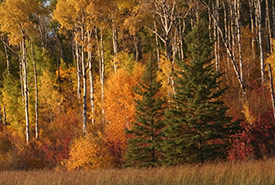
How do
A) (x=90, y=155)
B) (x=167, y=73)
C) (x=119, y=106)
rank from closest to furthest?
(x=90, y=155)
(x=167, y=73)
(x=119, y=106)

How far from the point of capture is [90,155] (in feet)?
76.1

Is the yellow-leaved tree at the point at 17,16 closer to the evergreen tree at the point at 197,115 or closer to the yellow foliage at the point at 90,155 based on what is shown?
the yellow foliage at the point at 90,155

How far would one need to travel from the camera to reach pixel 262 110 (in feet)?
82.1

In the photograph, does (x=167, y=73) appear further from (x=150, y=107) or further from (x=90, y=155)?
(x=90, y=155)

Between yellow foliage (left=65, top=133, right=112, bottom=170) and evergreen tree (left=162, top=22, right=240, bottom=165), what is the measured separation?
17.7 ft

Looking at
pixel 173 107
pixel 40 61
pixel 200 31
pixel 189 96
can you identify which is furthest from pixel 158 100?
pixel 40 61

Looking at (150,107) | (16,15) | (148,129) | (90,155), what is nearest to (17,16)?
(16,15)

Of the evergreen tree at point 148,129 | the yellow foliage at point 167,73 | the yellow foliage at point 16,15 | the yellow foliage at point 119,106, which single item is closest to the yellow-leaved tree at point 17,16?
the yellow foliage at point 16,15

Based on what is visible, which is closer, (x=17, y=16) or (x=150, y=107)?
(x=150, y=107)

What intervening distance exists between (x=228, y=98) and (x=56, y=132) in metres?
15.9

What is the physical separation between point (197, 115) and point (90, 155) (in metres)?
8.18

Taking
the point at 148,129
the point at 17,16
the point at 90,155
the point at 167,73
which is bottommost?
the point at 90,155

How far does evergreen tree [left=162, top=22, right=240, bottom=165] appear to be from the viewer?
19.2 metres

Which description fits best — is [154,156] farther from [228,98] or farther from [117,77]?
[228,98]
